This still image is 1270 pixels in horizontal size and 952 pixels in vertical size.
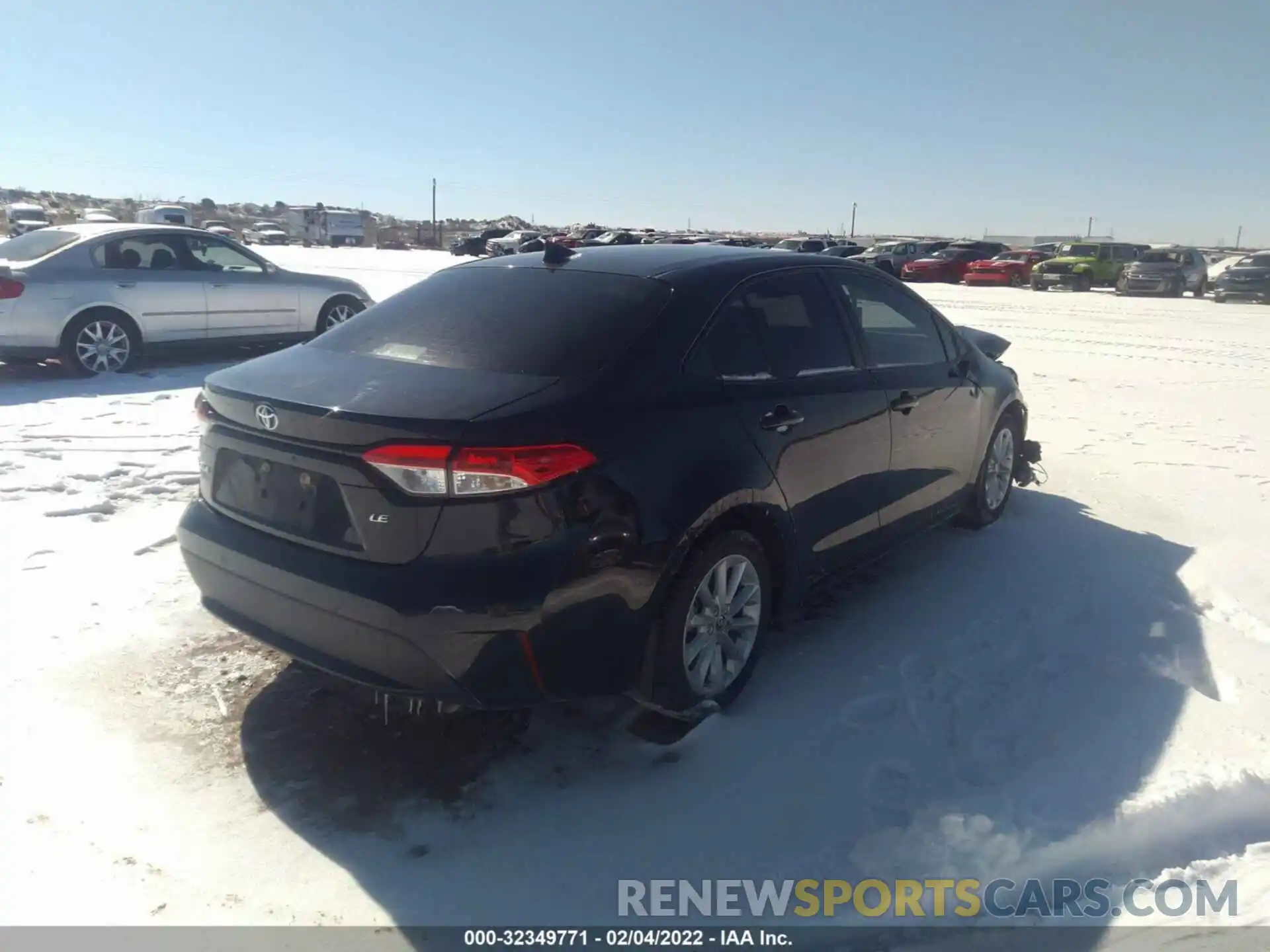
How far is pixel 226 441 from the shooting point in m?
3.31

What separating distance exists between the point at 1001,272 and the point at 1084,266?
96.5 inches

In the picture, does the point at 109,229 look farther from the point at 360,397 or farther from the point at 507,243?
the point at 507,243

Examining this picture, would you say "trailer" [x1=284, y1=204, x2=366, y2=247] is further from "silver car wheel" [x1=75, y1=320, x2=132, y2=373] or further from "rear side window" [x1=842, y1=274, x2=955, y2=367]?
"rear side window" [x1=842, y1=274, x2=955, y2=367]

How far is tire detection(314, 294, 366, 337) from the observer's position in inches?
429

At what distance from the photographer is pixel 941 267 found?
3312 centimetres

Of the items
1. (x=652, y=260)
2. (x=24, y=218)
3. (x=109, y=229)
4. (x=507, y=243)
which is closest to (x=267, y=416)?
(x=652, y=260)

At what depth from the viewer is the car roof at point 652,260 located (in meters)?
3.79

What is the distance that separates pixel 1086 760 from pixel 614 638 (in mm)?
1726

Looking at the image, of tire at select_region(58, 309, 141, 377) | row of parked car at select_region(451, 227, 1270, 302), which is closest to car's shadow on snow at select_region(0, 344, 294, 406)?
tire at select_region(58, 309, 141, 377)

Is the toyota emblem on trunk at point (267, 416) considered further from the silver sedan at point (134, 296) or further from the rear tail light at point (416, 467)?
the silver sedan at point (134, 296)

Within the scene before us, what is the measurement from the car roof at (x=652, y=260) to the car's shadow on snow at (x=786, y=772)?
64.3 inches

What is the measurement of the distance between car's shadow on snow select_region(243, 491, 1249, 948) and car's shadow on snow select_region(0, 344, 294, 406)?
5.99 m

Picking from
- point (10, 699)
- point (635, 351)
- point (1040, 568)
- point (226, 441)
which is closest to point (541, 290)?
point (635, 351)

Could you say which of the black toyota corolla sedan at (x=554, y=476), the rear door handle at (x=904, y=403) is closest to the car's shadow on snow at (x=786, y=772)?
the black toyota corolla sedan at (x=554, y=476)
